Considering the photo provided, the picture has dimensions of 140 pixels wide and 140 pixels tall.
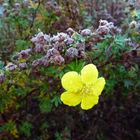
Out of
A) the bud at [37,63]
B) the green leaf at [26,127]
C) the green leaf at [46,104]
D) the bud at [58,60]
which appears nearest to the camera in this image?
the bud at [58,60]

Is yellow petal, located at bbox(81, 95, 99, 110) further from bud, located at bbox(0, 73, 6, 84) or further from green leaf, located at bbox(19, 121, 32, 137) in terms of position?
green leaf, located at bbox(19, 121, 32, 137)

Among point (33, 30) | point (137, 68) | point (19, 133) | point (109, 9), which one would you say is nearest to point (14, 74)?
point (19, 133)

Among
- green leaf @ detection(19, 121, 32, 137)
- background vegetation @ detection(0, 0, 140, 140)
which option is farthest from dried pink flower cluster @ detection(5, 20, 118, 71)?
green leaf @ detection(19, 121, 32, 137)

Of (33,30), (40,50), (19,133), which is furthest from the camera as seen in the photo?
(33,30)

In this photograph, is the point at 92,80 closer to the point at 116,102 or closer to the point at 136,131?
the point at 116,102

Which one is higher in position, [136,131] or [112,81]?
[112,81]

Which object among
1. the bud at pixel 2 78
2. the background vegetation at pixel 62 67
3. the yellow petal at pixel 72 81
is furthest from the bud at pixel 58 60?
the bud at pixel 2 78

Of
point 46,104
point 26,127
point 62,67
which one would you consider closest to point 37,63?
point 62,67

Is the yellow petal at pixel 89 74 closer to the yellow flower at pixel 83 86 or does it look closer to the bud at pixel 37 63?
the yellow flower at pixel 83 86
